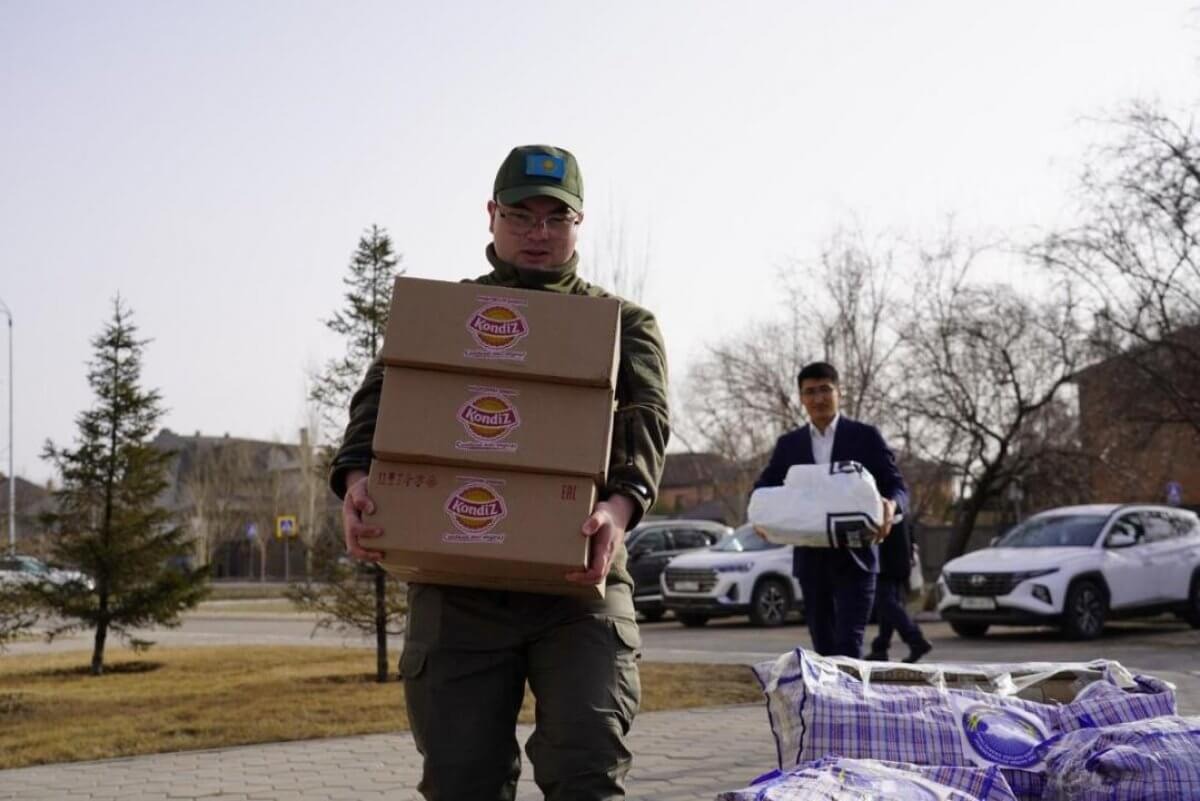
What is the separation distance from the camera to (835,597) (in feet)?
21.7

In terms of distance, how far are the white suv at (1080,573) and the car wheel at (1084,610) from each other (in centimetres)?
1

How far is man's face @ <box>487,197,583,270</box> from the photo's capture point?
3.35 m

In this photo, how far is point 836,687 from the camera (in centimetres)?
369

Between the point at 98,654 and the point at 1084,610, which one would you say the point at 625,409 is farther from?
the point at 1084,610

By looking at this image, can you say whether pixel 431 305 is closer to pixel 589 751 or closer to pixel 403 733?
pixel 589 751

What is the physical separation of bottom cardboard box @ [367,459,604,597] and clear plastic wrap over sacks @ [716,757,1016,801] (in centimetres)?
57

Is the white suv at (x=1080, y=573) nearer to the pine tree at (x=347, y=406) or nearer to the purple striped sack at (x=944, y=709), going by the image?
the pine tree at (x=347, y=406)

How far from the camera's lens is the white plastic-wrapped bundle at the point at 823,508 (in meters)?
6.34

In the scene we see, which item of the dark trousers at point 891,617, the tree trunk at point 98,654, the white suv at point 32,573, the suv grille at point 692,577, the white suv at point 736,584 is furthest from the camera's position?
the suv grille at point 692,577

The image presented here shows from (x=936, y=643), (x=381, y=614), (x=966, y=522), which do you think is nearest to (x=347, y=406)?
(x=381, y=614)

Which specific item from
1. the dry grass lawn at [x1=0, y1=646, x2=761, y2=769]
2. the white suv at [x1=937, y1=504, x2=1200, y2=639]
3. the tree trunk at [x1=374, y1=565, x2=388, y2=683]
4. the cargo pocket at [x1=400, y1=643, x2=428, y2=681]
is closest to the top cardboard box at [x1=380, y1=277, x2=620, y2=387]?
the cargo pocket at [x1=400, y1=643, x2=428, y2=681]

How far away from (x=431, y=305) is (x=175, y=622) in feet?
45.1

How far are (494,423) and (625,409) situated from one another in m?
0.37

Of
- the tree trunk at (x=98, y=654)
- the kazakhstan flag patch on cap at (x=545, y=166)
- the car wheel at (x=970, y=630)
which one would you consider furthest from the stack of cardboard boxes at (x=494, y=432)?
the car wheel at (x=970, y=630)
